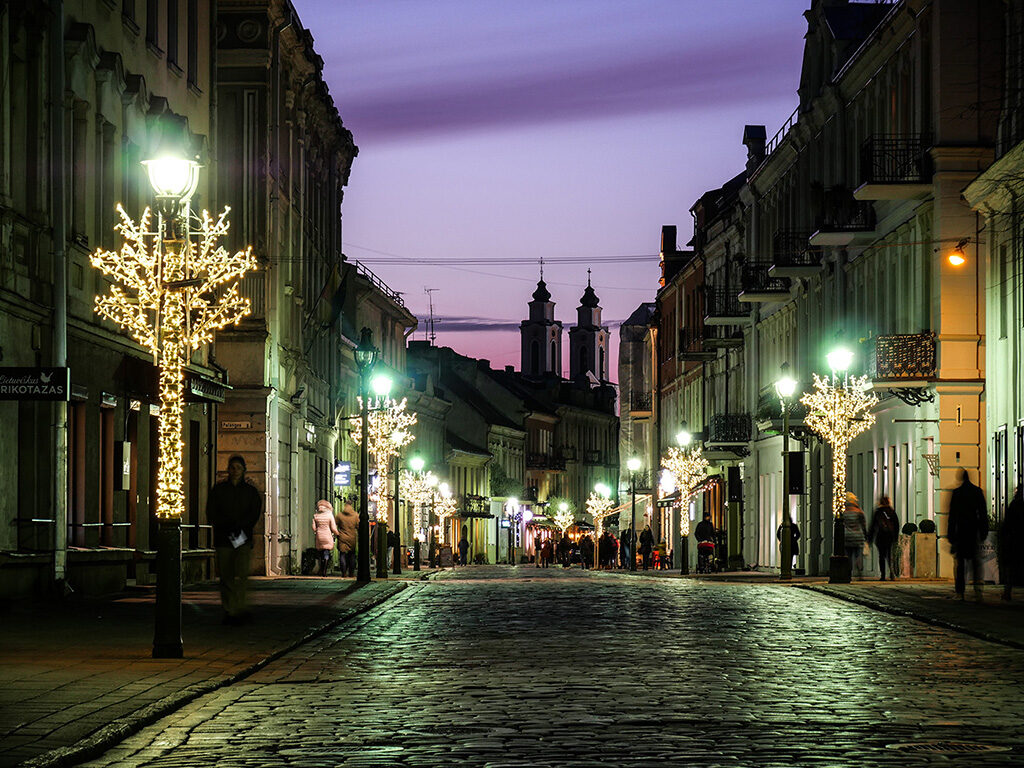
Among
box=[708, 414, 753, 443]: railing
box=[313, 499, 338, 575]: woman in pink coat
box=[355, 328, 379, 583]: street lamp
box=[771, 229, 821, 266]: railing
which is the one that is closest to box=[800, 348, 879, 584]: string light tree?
box=[355, 328, 379, 583]: street lamp

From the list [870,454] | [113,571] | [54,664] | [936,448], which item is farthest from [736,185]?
[54,664]

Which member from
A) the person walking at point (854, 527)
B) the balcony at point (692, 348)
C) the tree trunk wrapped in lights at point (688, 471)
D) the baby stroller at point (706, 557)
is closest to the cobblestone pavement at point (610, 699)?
the person walking at point (854, 527)

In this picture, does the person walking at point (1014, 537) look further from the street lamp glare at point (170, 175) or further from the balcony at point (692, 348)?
the balcony at point (692, 348)

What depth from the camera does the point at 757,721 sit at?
11945 mm

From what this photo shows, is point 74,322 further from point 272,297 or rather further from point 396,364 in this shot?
point 396,364

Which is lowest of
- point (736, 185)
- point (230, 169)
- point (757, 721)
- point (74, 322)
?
point (757, 721)

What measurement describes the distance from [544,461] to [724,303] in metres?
89.0

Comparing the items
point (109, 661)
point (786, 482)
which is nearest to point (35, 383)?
point (109, 661)

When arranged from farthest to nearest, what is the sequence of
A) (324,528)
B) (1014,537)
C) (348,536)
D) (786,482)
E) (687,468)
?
1. (687,468)
2. (348,536)
3. (324,528)
4. (786,482)
5. (1014,537)

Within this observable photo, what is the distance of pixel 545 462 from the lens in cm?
15525

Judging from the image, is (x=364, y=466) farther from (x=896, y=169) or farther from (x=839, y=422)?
(x=896, y=169)

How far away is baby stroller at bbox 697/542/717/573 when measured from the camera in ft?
180

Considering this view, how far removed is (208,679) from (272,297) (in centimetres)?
3050

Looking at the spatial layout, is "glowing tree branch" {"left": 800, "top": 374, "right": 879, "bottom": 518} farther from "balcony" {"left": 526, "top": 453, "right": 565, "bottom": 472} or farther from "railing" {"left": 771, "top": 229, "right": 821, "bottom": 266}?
"balcony" {"left": 526, "top": 453, "right": 565, "bottom": 472}
